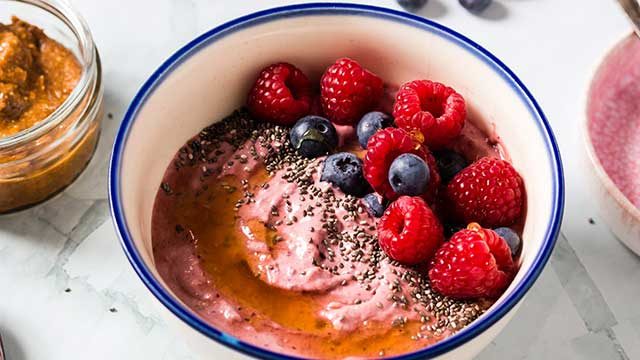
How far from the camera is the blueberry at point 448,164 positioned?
5.33ft

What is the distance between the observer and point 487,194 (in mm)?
1532

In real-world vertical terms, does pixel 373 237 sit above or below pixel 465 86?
below

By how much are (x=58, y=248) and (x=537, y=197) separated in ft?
3.06

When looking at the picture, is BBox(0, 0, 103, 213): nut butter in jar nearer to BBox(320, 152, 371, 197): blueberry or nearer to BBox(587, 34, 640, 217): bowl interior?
BBox(320, 152, 371, 197): blueberry

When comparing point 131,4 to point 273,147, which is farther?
point 131,4

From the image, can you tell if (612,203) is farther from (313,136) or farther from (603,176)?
(313,136)

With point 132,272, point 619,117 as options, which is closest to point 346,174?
point 132,272

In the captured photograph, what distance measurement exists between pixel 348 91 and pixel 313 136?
0.36ft

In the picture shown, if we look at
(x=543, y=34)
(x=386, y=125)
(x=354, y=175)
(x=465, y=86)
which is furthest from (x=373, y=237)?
(x=543, y=34)

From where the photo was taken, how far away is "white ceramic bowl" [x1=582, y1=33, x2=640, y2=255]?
5.57 feet

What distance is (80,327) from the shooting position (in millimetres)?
1689

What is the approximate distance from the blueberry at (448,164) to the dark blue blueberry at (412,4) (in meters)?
0.60

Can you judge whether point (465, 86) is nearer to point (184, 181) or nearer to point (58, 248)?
point (184, 181)

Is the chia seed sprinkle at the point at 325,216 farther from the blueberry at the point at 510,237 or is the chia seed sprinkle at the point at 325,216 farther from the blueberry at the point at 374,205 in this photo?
the blueberry at the point at 510,237
